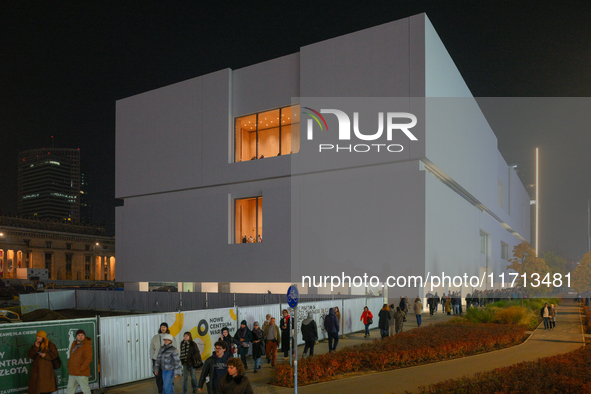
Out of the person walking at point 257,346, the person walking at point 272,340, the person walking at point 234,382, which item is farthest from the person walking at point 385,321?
the person walking at point 234,382

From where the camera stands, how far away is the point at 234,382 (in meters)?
6.80

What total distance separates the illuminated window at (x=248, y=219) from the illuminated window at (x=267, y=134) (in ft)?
12.2

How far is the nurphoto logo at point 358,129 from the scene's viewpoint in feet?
106

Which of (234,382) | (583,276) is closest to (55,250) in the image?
(583,276)

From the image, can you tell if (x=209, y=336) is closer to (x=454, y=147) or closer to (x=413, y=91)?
(x=413, y=91)

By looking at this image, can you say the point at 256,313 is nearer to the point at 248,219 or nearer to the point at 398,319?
the point at 398,319

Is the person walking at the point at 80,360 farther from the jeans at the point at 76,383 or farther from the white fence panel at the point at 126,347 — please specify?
the white fence panel at the point at 126,347

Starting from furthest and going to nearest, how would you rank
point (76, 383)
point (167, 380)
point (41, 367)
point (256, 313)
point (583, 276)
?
point (583, 276)
point (256, 313)
point (76, 383)
point (167, 380)
point (41, 367)

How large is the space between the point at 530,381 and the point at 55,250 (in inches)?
3927

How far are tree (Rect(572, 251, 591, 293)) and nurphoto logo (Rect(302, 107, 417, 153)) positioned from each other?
58.3 meters

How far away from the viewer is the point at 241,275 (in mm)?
39125

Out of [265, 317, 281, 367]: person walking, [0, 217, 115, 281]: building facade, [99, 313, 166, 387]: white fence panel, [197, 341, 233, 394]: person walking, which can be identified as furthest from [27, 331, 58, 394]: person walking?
[0, 217, 115, 281]: building facade

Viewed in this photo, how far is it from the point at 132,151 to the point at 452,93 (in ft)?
98.7

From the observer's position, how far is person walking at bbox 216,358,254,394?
6.73 meters
